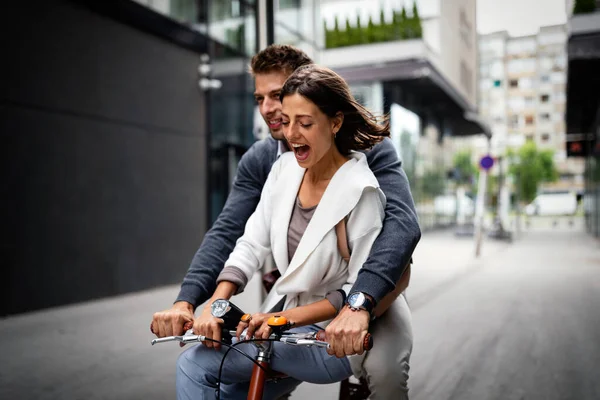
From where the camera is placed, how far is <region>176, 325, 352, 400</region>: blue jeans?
80.6 inches

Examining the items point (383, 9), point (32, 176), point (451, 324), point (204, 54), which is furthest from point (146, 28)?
point (383, 9)

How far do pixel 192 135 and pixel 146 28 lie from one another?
2219mm

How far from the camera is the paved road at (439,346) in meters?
5.10

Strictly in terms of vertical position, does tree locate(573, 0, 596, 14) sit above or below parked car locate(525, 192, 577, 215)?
above

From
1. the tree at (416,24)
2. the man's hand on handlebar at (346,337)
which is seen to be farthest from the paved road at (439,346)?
the tree at (416,24)

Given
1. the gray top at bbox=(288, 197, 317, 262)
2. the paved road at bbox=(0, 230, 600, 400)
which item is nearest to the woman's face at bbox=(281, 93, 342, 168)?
the gray top at bbox=(288, 197, 317, 262)

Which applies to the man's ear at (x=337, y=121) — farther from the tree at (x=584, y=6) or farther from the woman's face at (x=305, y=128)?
the tree at (x=584, y=6)

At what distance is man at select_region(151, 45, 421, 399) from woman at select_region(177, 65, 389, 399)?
82mm

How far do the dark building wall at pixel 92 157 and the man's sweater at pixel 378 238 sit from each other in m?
6.85

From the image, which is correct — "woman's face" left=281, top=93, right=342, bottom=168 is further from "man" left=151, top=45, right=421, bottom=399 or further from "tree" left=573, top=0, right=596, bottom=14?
"tree" left=573, top=0, right=596, bottom=14

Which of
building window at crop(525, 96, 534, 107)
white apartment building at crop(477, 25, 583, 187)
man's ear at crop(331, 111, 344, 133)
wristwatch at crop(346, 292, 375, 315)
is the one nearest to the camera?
wristwatch at crop(346, 292, 375, 315)

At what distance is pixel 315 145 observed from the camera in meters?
2.09

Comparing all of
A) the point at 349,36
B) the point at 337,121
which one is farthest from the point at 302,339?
the point at 349,36

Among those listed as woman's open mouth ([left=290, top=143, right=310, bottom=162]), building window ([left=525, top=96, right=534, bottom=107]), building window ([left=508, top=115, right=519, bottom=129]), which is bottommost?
woman's open mouth ([left=290, top=143, right=310, bottom=162])
